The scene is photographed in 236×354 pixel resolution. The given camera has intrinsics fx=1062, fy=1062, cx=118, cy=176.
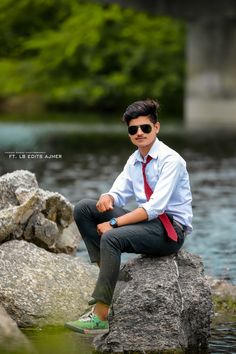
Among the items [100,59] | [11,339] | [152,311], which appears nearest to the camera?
[11,339]

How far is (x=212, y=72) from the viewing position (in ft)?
140

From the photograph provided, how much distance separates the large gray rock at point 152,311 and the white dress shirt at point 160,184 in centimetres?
38

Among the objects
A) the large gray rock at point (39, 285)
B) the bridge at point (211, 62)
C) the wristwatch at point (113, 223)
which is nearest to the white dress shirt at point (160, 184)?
the wristwatch at point (113, 223)

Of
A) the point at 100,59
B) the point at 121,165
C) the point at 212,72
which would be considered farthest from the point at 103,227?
the point at 100,59

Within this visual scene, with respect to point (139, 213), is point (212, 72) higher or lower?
lower

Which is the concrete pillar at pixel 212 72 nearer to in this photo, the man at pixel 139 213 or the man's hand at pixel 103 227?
the man at pixel 139 213

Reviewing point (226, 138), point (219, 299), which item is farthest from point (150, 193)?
point (226, 138)

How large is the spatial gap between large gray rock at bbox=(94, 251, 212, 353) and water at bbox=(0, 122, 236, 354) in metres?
0.33

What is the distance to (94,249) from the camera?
7.30 metres

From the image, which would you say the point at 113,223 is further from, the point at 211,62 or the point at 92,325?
the point at 211,62

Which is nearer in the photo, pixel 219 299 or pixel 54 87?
pixel 219 299

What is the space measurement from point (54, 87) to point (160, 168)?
46110 mm

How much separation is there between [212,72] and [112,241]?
36.2 m

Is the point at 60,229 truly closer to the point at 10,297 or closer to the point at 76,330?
the point at 10,297
